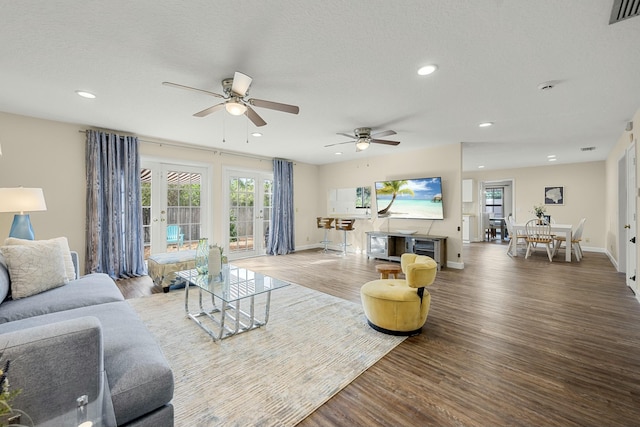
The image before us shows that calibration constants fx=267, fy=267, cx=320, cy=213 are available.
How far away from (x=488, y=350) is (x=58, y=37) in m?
4.30

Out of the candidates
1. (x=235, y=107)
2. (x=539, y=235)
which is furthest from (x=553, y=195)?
(x=235, y=107)

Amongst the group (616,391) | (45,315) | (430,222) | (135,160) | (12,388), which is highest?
(135,160)

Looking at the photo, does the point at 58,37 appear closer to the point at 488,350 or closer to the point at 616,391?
the point at 488,350

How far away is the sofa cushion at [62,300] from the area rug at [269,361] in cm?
62

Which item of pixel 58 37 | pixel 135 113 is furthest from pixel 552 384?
pixel 135 113

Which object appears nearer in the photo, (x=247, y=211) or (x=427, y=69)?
(x=427, y=69)

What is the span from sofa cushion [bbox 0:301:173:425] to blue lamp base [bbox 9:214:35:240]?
218cm

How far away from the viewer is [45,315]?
74.5 inches

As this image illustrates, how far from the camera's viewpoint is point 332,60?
2.37 m

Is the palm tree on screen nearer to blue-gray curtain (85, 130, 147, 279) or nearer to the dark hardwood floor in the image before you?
the dark hardwood floor

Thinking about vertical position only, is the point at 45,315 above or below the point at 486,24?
below

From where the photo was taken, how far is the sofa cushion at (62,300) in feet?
6.23

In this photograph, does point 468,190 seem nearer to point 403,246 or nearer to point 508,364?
point 403,246

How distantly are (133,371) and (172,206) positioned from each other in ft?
15.4
